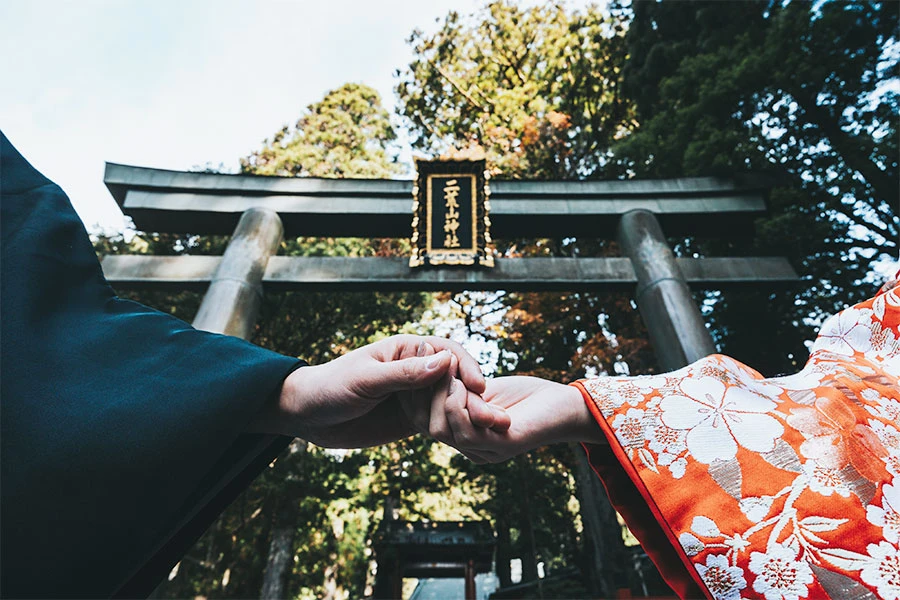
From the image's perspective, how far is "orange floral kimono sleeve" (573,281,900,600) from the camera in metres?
0.75

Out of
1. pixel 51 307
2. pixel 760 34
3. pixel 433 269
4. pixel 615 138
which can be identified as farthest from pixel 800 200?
pixel 51 307

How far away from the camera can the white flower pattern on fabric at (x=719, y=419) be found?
0.88 meters

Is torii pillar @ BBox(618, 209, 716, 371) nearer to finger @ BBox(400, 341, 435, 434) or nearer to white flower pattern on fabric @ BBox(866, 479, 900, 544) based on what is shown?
white flower pattern on fabric @ BBox(866, 479, 900, 544)

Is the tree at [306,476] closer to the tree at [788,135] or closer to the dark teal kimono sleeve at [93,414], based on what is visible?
the tree at [788,135]

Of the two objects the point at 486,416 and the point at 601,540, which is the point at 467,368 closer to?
the point at 486,416

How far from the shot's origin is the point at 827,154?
A: 6.88 m

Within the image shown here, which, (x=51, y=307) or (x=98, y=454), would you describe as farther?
(x=51, y=307)

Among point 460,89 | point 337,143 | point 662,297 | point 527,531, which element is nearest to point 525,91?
point 460,89

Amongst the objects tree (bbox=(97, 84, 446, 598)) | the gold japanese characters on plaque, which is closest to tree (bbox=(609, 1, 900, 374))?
the gold japanese characters on plaque

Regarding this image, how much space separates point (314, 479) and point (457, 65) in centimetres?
1137

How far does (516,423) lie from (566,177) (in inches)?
410

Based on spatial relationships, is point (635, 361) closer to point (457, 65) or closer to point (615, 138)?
point (615, 138)

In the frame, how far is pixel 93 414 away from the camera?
0.78 m

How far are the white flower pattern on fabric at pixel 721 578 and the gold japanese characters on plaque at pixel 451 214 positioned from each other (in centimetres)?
528
